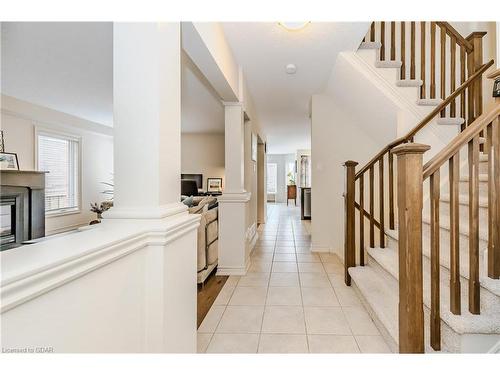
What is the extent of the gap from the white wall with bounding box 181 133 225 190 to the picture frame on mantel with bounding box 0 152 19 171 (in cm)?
414

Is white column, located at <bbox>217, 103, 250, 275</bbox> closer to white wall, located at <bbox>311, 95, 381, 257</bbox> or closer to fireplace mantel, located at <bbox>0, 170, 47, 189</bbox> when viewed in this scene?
white wall, located at <bbox>311, 95, 381, 257</bbox>

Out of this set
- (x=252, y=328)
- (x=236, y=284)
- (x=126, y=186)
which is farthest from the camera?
(x=236, y=284)

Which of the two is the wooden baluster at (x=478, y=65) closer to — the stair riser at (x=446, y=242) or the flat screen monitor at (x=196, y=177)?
the stair riser at (x=446, y=242)

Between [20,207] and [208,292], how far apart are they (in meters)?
3.17

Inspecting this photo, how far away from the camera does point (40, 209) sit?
168 inches

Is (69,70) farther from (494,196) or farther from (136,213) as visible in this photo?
(494,196)

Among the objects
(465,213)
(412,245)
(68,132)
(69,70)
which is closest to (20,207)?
(69,70)

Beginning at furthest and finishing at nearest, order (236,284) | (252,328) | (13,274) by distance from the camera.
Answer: (236,284) < (252,328) < (13,274)

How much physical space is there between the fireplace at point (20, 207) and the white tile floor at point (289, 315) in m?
3.20
